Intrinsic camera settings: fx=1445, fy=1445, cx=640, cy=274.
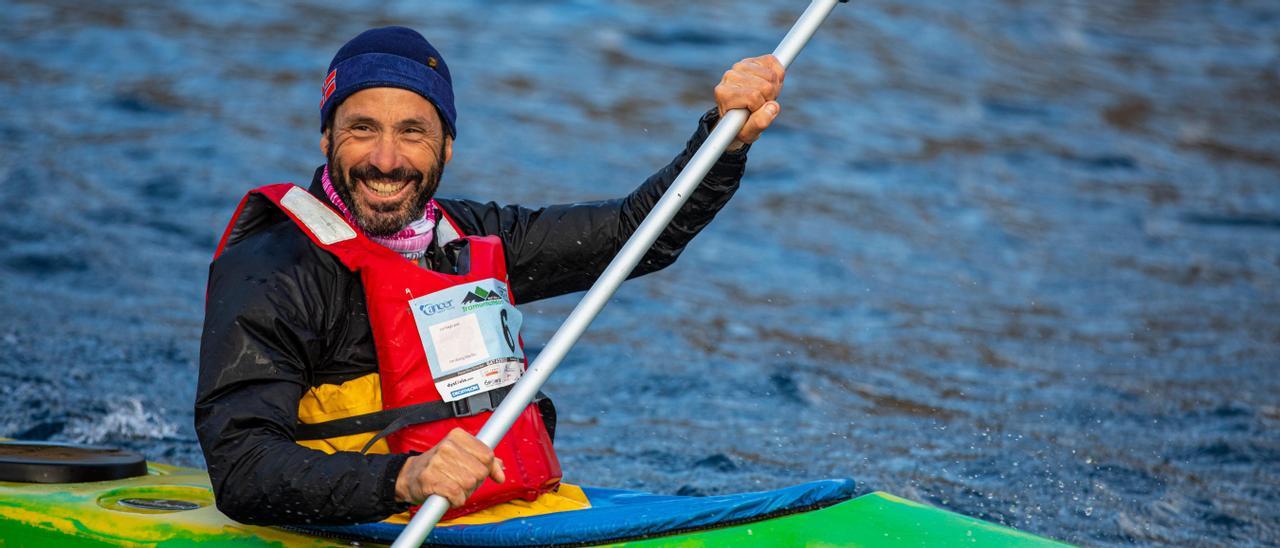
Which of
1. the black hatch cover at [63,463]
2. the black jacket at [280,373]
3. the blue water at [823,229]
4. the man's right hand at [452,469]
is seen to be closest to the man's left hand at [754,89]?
the black jacket at [280,373]

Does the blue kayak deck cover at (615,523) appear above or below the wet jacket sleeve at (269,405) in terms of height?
below

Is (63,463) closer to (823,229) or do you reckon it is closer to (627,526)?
(627,526)

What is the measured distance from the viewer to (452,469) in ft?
7.84

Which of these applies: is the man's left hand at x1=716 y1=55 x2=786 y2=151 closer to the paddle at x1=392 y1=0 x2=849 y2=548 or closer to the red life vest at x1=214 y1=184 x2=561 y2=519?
the paddle at x1=392 y1=0 x2=849 y2=548

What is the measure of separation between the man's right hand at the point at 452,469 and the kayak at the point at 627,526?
1.05 ft

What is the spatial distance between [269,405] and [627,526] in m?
0.70

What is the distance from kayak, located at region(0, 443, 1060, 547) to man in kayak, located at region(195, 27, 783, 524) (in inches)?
A: 6.3

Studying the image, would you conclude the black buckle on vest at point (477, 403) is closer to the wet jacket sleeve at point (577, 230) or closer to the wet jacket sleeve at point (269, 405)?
the wet jacket sleeve at point (269, 405)

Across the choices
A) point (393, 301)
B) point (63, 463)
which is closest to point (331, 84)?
point (393, 301)

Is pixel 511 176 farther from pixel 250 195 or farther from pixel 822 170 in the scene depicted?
pixel 250 195

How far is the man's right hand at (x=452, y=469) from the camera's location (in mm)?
2391

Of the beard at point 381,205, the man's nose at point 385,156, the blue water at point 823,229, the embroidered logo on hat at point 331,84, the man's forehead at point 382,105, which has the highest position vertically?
the embroidered logo on hat at point 331,84

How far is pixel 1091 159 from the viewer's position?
33.6 feet

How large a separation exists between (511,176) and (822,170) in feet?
7.03
